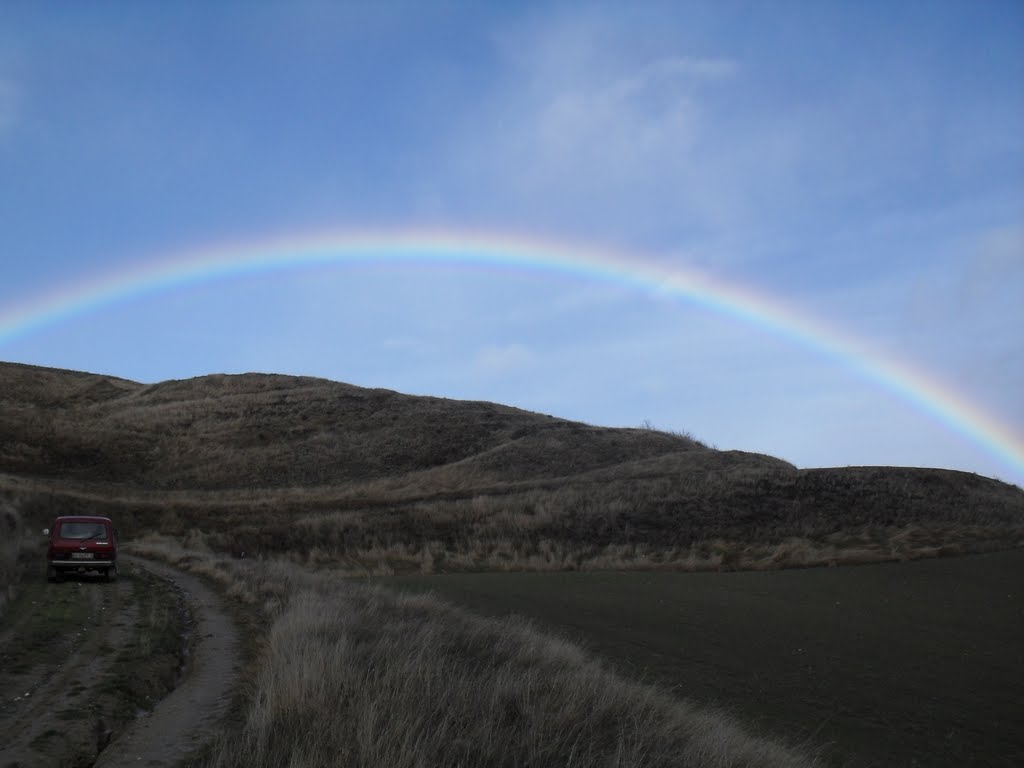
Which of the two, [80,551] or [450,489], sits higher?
[450,489]

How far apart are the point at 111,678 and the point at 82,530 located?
14118 mm

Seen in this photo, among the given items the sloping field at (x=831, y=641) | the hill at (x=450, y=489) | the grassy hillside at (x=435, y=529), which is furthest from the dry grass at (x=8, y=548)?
the sloping field at (x=831, y=641)

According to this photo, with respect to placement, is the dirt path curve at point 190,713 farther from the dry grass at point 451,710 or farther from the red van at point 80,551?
the red van at point 80,551

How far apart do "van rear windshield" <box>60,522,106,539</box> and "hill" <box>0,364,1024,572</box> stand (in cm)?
965

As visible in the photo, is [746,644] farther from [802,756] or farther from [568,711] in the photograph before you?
[568,711]

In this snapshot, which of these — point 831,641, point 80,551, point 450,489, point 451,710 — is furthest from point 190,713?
point 450,489

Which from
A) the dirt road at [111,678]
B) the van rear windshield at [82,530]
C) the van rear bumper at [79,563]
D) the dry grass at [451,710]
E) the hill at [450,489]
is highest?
the hill at [450,489]

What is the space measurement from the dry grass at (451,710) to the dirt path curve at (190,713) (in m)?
0.50

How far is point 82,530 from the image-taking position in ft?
75.8

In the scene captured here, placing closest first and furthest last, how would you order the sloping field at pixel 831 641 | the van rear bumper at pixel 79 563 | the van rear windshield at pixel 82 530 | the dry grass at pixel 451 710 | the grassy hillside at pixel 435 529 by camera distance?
1. the dry grass at pixel 451 710
2. the grassy hillside at pixel 435 529
3. the sloping field at pixel 831 641
4. the van rear bumper at pixel 79 563
5. the van rear windshield at pixel 82 530

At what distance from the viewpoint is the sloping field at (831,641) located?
37.3 ft

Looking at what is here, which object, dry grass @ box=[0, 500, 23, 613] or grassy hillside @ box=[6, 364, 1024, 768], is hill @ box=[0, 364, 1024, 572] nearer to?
grassy hillside @ box=[6, 364, 1024, 768]

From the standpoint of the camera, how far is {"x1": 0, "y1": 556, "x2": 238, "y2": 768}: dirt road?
7973mm

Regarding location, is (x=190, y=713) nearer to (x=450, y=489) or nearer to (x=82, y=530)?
(x=82, y=530)
